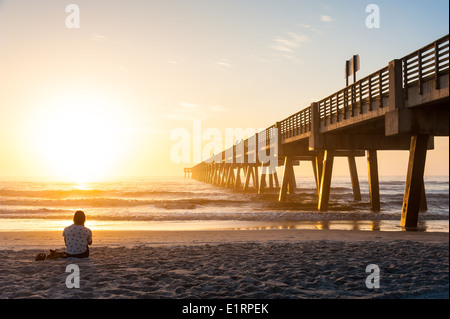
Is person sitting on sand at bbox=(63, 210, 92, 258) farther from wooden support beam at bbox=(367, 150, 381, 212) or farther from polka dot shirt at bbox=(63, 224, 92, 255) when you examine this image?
wooden support beam at bbox=(367, 150, 381, 212)

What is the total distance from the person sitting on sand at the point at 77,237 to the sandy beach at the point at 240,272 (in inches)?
8.3

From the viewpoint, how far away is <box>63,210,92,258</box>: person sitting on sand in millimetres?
7984

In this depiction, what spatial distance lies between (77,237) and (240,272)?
337cm

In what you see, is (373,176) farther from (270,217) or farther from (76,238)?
(76,238)

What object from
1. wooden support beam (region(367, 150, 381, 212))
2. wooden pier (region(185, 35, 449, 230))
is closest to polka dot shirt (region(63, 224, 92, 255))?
wooden pier (region(185, 35, 449, 230))

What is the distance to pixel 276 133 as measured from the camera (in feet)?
97.3

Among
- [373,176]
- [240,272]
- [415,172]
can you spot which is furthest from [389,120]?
[373,176]

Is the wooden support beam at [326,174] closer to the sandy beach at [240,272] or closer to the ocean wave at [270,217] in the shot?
the ocean wave at [270,217]

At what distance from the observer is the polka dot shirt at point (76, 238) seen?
26.2 feet

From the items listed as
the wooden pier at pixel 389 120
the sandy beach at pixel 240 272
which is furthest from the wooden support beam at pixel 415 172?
the sandy beach at pixel 240 272

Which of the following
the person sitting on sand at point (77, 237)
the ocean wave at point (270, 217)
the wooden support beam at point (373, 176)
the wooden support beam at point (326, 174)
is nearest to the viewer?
the person sitting on sand at point (77, 237)

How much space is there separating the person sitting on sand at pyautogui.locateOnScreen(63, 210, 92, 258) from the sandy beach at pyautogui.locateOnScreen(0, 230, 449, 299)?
21 cm

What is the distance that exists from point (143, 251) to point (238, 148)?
121 feet
